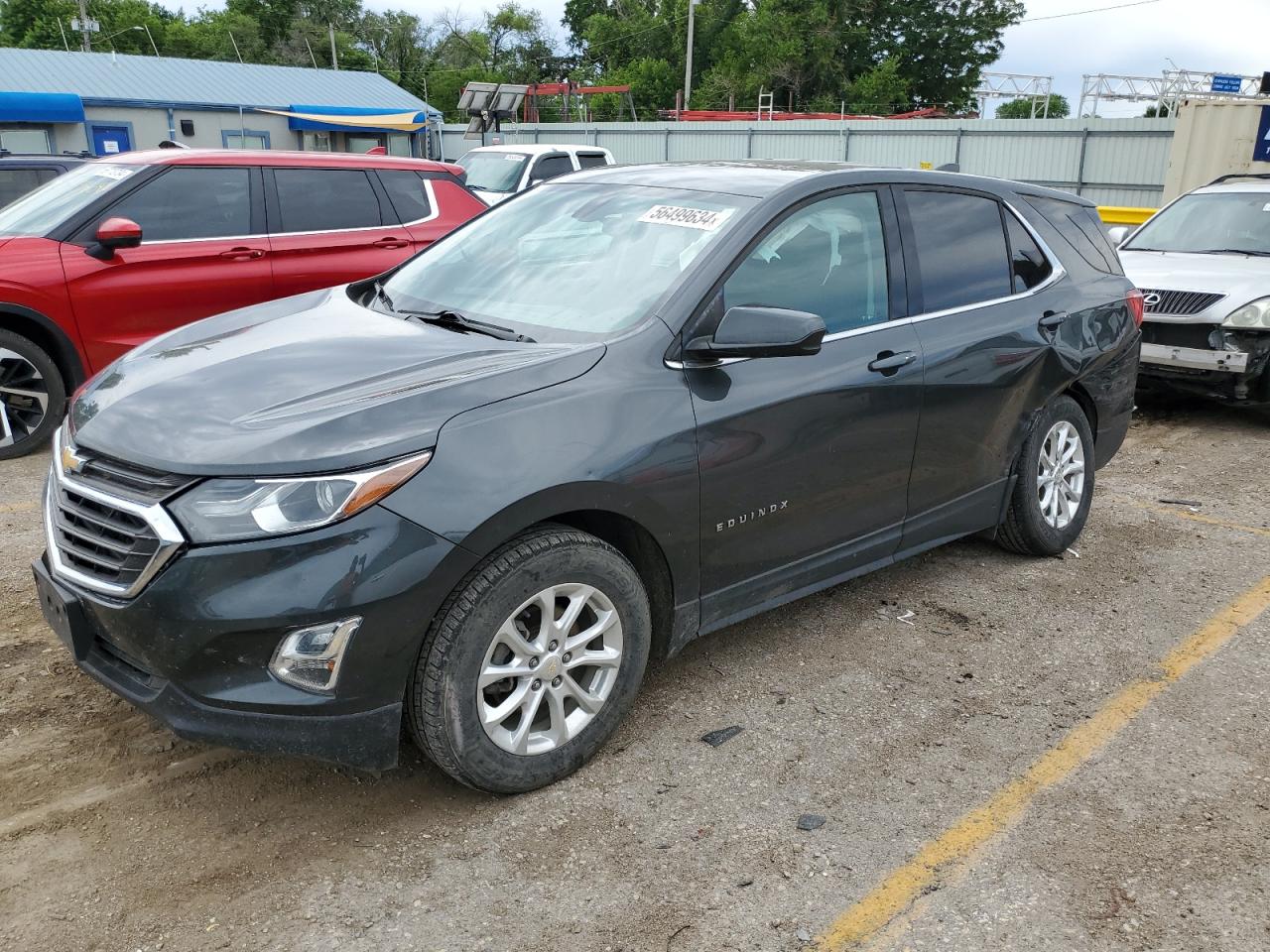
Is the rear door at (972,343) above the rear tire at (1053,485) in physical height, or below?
above

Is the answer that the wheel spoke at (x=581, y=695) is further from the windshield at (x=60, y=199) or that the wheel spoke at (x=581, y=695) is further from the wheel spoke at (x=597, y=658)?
the windshield at (x=60, y=199)

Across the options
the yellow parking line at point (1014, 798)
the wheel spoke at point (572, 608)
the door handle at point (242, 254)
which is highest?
the door handle at point (242, 254)

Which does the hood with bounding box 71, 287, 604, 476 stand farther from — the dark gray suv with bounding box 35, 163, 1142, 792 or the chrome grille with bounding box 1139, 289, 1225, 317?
the chrome grille with bounding box 1139, 289, 1225, 317

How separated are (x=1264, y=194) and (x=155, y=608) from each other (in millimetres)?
9207

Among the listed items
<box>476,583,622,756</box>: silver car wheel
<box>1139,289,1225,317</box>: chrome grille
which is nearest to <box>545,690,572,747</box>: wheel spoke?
<box>476,583,622,756</box>: silver car wheel

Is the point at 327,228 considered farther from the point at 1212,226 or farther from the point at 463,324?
the point at 1212,226

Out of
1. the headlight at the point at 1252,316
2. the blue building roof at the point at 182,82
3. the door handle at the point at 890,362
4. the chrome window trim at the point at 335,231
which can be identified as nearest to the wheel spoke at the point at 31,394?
the chrome window trim at the point at 335,231

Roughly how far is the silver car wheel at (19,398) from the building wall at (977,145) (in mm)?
15241

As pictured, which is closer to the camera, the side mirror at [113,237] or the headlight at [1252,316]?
the side mirror at [113,237]

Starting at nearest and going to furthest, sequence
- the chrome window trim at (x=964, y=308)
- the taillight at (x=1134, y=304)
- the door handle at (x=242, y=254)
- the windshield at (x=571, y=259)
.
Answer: the chrome window trim at (x=964, y=308) → the windshield at (x=571, y=259) → the taillight at (x=1134, y=304) → the door handle at (x=242, y=254)

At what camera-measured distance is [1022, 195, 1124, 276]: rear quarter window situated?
4781mm

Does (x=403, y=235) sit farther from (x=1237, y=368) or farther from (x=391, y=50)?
(x=391, y=50)

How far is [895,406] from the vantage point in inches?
151

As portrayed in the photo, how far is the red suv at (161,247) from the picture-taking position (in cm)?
617
